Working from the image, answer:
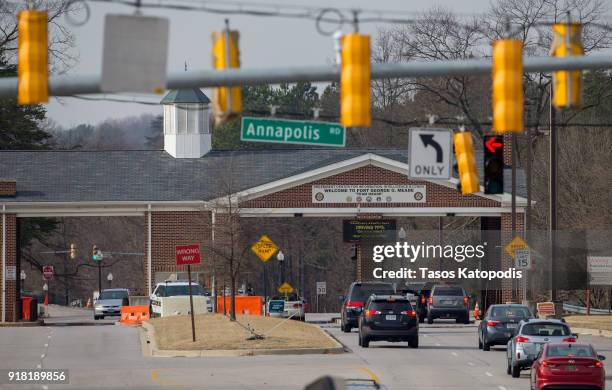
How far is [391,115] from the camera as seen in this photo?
84375mm

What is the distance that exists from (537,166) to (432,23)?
9.39 metres

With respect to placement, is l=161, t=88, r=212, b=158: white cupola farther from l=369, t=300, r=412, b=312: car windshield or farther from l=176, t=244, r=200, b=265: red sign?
l=369, t=300, r=412, b=312: car windshield

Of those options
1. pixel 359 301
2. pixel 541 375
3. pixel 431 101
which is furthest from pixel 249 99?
pixel 541 375

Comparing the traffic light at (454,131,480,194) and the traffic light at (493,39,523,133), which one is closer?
the traffic light at (493,39,523,133)

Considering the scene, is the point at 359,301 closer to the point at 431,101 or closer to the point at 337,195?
the point at 337,195

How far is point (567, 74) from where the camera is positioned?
17.8m

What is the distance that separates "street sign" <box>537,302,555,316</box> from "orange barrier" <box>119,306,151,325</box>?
622 inches

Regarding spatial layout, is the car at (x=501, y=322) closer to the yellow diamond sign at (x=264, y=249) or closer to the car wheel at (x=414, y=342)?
the car wheel at (x=414, y=342)

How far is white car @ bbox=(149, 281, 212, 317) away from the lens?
170ft

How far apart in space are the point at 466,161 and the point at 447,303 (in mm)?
31457

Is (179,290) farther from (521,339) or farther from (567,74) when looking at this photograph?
(567,74)

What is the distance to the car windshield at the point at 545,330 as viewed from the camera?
31.3 metres

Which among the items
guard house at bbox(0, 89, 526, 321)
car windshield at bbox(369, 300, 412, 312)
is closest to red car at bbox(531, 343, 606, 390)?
car windshield at bbox(369, 300, 412, 312)

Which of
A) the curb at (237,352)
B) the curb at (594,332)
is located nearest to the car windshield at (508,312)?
the curb at (237,352)
